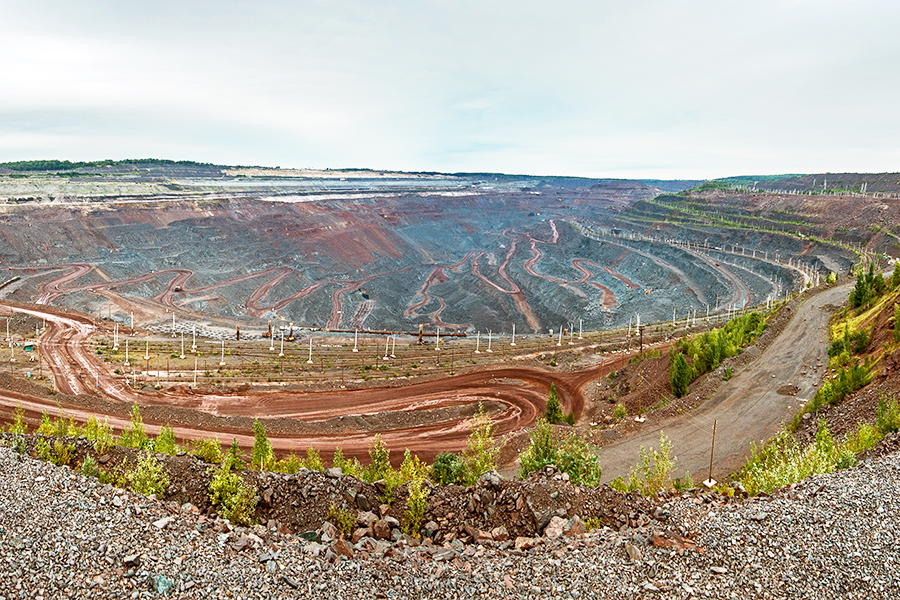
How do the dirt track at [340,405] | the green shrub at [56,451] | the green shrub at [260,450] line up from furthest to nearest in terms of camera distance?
1. the dirt track at [340,405]
2. the green shrub at [260,450]
3. the green shrub at [56,451]

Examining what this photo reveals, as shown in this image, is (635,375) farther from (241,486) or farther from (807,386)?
(241,486)

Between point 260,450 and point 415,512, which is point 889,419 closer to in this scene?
point 415,512

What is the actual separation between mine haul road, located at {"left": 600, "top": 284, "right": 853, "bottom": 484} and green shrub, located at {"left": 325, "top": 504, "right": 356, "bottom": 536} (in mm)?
13828

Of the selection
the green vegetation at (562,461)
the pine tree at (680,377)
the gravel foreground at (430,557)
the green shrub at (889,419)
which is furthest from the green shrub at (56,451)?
the pine tree at (680,377)

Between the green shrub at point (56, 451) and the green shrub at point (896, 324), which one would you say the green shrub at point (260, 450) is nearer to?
the green shrub at point (56, 451)

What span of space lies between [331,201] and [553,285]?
247ft

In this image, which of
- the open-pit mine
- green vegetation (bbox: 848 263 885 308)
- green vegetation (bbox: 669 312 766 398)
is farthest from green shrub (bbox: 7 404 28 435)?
green vegetation (bbox: 848 263 885 308)

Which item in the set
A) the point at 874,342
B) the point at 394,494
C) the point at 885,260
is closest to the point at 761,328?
the point at 874,342

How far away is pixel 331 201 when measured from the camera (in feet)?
503

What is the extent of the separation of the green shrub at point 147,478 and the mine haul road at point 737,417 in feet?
58.0

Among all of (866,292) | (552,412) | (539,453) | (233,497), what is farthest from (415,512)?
(866,292)

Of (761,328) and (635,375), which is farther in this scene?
(761,328)

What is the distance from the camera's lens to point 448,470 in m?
20.1

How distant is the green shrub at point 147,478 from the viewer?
14.3 meters
